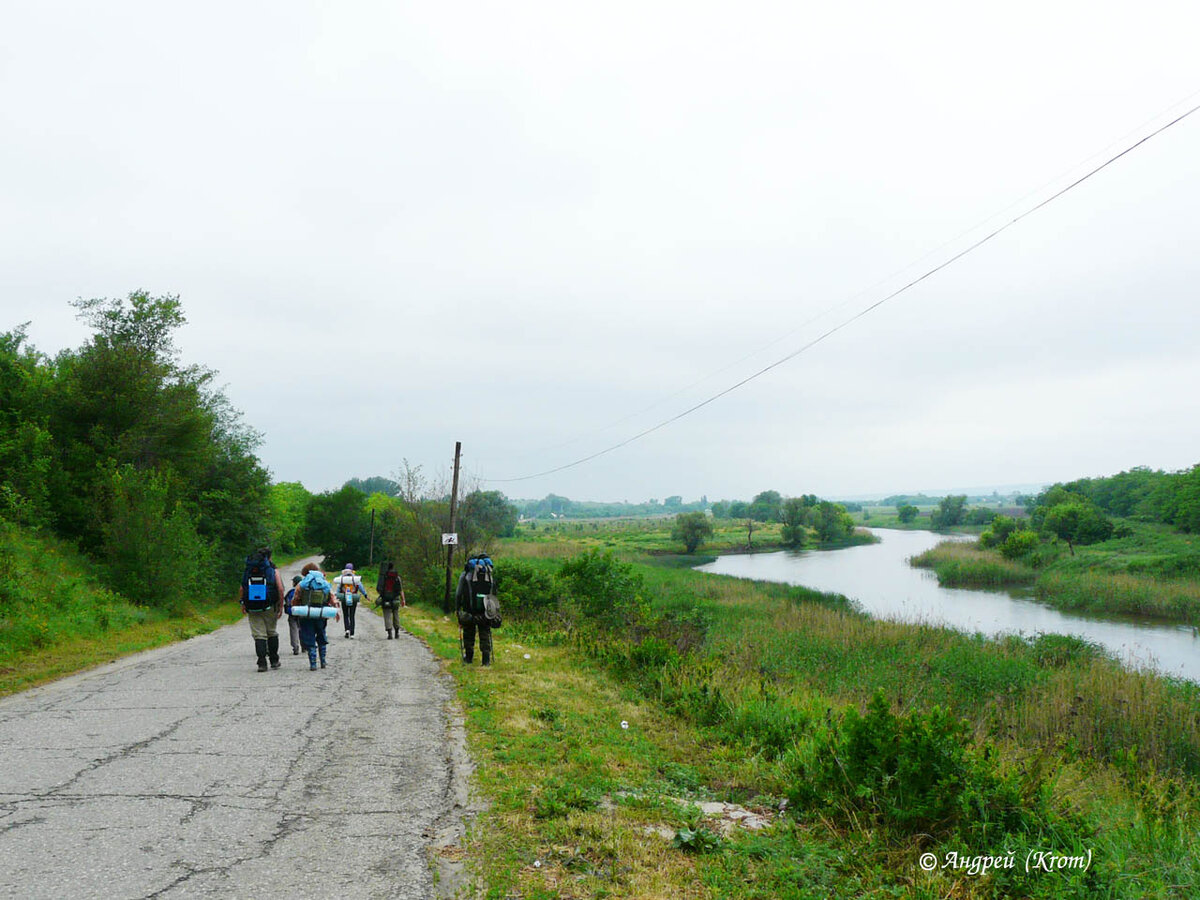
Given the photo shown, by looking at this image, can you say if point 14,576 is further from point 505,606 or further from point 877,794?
point 877,794

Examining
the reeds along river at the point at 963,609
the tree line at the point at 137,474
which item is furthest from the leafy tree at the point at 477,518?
the reeds along river at the point at 963,609

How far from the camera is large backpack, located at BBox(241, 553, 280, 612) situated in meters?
10.2

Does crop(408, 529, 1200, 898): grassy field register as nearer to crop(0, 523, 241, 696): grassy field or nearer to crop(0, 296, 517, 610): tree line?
crop(0, 523, 241, 696): grassy field

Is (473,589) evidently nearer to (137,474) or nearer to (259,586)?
(259,586)

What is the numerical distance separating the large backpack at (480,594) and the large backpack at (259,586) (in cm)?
283

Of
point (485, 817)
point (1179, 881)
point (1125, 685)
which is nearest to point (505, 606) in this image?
point (1125, 685)

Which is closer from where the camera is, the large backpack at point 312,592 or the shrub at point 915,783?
the shrub at point 915,783

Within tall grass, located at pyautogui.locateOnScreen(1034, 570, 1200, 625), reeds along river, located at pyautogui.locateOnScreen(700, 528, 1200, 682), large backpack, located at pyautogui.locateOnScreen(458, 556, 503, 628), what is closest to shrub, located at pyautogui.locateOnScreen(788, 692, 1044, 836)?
large backpack, located at pyautogui.locateOnScreen(458, 556, 503, 628)

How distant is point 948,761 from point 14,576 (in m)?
16.7

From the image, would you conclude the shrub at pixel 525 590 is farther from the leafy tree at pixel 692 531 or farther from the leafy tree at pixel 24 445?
the leafy tree at pixel 692 531

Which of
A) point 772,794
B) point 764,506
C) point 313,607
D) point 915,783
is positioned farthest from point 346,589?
point 764,506

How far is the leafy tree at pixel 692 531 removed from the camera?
8381 cm

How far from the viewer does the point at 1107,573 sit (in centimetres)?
4100

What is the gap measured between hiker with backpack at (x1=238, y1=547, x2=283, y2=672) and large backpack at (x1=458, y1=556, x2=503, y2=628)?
9.06ft
